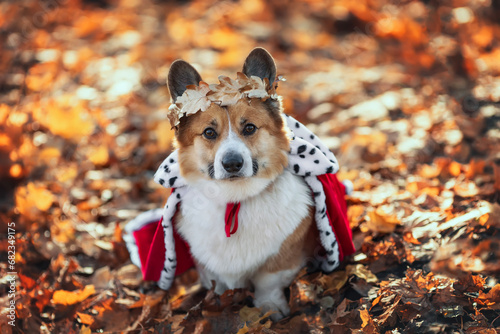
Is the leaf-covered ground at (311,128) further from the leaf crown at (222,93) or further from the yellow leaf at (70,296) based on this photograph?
the leaf crown at (222,93)

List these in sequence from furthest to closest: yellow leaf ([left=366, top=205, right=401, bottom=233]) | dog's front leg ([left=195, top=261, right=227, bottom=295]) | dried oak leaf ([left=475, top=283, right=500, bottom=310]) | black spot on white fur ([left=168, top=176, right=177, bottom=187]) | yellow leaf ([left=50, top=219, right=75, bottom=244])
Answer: yellow leaf ([left=50, top=219, right=75, bottom=244]) < yellow leaf ([left=366, top=205, right=401, bottom=233]) < dog's front leg ([left=195, top=261, right=227, bottom=295]) < black spot on white fur ([left=168, top=176, right=177, bottom=187]) < dried oak leaf ([left=475, top=283, right=500, bottom=310])

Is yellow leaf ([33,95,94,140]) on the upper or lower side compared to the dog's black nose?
lower

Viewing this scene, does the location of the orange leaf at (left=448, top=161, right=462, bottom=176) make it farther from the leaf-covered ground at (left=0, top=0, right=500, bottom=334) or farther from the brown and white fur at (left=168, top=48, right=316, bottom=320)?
the brown and white fur at (left=168, top=48, right=316, bottom=320)

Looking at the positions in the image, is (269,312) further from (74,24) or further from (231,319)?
(74,24)

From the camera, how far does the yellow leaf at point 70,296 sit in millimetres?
2867

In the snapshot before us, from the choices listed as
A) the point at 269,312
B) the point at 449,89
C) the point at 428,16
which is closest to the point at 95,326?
the point at 269,312

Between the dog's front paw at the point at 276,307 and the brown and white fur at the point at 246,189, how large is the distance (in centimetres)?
1

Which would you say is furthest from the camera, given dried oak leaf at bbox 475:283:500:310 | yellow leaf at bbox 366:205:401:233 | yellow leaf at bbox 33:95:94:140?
yellow leaf at bbox 33:95:94:140

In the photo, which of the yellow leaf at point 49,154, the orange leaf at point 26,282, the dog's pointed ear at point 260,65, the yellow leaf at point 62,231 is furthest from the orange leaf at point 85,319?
the yellow leaf at point 49,154

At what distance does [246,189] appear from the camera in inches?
102

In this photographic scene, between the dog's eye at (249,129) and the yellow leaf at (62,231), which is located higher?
the dog's eye at (249,129)

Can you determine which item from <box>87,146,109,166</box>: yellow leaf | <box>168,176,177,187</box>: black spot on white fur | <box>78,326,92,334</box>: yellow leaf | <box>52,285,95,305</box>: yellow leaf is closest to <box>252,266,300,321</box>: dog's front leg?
<box>168,176,177,187</box>: black spot on white fur

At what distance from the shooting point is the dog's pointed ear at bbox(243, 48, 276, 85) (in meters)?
2.53

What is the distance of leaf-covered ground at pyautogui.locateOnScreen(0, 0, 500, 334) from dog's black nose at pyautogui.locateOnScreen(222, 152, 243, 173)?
2.86 ft
